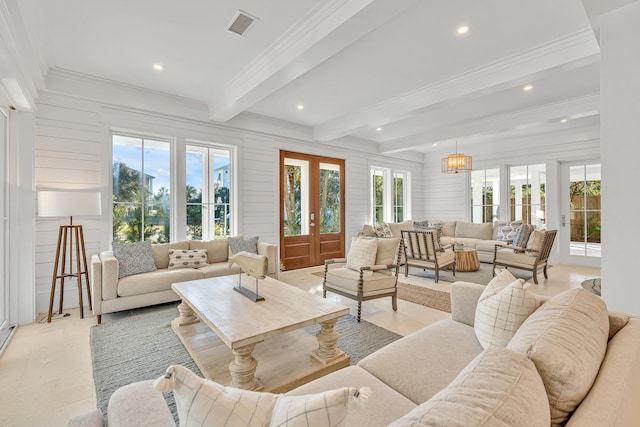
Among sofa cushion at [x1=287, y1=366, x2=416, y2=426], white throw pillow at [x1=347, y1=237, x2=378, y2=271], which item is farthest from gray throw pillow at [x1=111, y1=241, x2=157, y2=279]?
sofa cushion at [x1=287, y1=366, x2=416, y2=426]

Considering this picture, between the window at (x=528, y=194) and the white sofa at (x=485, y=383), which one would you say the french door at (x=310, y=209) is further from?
the white sofa at (x=485, y=383)

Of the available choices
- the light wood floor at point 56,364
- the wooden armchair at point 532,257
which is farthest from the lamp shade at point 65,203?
A: the wooden armchair at point 532,257

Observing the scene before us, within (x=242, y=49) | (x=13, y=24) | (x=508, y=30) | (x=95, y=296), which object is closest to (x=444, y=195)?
(x=508, y=30)

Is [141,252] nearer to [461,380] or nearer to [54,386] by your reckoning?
[54,386]

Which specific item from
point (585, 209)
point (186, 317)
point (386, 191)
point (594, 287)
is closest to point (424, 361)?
point (186, 317)

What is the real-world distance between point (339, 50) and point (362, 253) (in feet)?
7.06

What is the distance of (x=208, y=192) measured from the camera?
4.81 m

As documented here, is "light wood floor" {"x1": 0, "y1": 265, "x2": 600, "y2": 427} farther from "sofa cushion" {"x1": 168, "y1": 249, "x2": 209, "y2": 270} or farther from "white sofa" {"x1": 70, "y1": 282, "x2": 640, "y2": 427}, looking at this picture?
"white sofa" {"x1": 70, "y1": 282, "x2": 640, "y2": 427}

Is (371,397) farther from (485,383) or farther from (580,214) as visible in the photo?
(580,214)

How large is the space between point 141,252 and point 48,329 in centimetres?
112

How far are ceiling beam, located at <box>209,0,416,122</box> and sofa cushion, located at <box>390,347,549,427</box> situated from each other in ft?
7.44

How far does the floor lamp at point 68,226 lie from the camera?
9.88 ft

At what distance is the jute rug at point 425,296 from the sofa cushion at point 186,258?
2.79 metres

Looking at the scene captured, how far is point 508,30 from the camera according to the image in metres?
2.68
